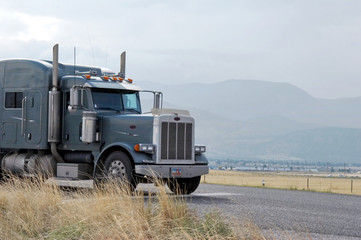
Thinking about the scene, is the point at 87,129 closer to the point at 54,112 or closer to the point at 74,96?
the point at 74,96

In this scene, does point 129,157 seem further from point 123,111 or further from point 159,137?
point 123,111

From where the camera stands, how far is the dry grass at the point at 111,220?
27.0ft

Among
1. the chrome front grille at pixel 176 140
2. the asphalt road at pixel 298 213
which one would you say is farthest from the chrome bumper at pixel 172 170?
the asphalt road at pixel 298 213

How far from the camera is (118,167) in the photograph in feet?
51.6

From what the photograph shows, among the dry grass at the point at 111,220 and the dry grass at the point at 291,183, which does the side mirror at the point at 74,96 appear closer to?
the dry grass at the point at 111,220

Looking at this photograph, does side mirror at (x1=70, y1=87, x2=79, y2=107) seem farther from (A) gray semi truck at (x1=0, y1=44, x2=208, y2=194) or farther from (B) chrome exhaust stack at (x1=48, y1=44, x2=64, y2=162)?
(B) chrome exhaust stack at (x1=48, y1=44, x2=64, y2=162)

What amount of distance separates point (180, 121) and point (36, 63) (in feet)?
15.2

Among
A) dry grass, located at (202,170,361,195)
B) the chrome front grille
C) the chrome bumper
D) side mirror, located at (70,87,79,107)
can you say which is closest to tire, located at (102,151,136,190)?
the chrome bumper

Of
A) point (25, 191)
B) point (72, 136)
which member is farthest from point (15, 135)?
point (25, 191)

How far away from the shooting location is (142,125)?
16016mm

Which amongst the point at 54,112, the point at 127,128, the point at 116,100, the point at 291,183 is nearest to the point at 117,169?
the point at 127,128

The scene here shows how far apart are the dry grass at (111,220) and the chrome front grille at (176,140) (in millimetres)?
5127

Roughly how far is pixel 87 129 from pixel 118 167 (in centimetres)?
145

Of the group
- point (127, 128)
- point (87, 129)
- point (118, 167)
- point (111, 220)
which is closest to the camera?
point (111, 220)
